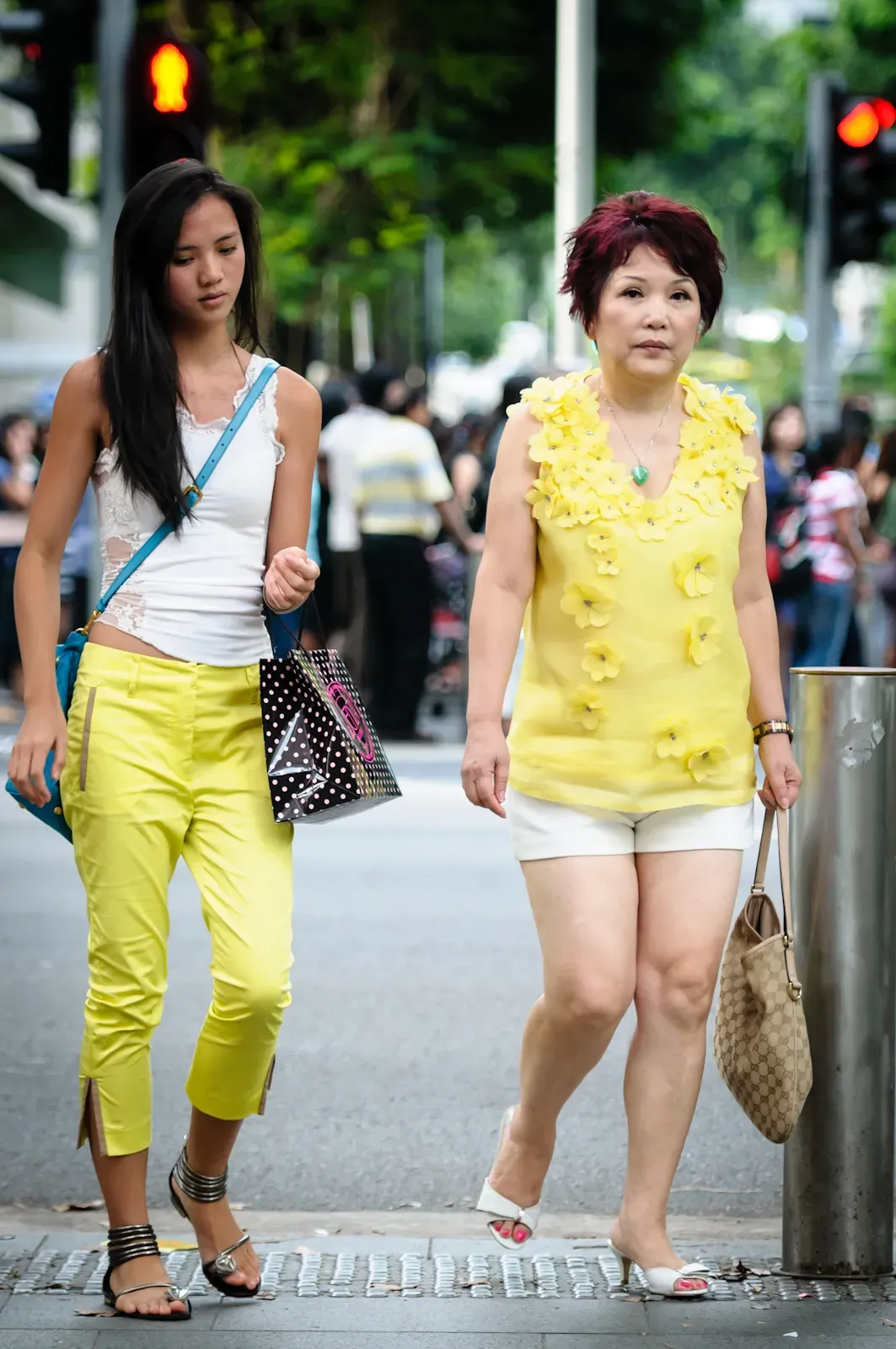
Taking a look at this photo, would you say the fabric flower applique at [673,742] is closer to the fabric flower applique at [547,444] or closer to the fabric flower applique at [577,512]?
the fabric flower applique at [577,512]

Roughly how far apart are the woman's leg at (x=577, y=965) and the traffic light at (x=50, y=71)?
23.9 feet

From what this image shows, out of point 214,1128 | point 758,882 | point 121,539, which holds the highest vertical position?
point 121,539

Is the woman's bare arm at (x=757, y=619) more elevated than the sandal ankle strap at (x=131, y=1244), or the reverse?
the woman's bare arm at (x=757, y=619)

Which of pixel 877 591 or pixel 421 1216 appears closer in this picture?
pixel 421 1216

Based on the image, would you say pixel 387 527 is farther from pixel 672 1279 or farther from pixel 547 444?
pixel 672 1279

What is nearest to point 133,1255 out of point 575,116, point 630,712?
point 630,712

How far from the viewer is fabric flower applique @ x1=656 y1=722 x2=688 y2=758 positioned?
3.90m

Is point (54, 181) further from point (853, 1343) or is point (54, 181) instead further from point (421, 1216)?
point (853, 1343)

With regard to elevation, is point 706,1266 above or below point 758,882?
below

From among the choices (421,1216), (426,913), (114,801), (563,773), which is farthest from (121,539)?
(426,913)

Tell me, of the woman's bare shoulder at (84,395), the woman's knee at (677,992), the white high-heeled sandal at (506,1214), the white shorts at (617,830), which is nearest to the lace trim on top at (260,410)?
the woman's bare shoulder at (84,395)

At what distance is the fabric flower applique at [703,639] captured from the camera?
3.92 metres

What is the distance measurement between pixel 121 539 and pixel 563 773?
0.86 metres

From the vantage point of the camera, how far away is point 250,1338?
3.73m
